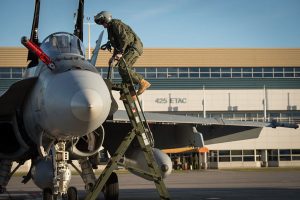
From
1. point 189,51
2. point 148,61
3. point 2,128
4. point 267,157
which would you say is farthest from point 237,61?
point 2,128

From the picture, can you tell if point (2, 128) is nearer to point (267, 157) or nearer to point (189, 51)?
point (267, 157)

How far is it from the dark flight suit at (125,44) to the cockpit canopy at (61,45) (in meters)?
0.63

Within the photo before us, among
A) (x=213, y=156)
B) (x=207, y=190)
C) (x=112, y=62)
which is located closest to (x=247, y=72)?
(x=213, y=156)

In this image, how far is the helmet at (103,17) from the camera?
897cm

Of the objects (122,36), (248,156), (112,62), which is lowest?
(248,156)

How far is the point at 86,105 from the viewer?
680cm

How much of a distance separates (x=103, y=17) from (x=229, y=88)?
158 ft

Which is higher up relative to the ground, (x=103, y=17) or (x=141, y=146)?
(x=103, y=17)

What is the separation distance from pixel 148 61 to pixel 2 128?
46426mm

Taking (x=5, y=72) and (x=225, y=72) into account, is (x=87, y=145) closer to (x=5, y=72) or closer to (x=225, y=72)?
(x=5, y=72)

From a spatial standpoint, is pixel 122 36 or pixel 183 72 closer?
pixel 122 36

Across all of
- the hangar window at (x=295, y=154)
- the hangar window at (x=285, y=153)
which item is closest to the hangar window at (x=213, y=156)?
the hangar window at (x=285, y=153)

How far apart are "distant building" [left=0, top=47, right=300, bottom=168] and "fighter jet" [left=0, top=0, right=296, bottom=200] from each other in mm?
36295

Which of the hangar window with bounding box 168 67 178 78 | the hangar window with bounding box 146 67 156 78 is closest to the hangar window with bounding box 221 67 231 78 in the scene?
the hangar window with bounding box 168 67 178 78
